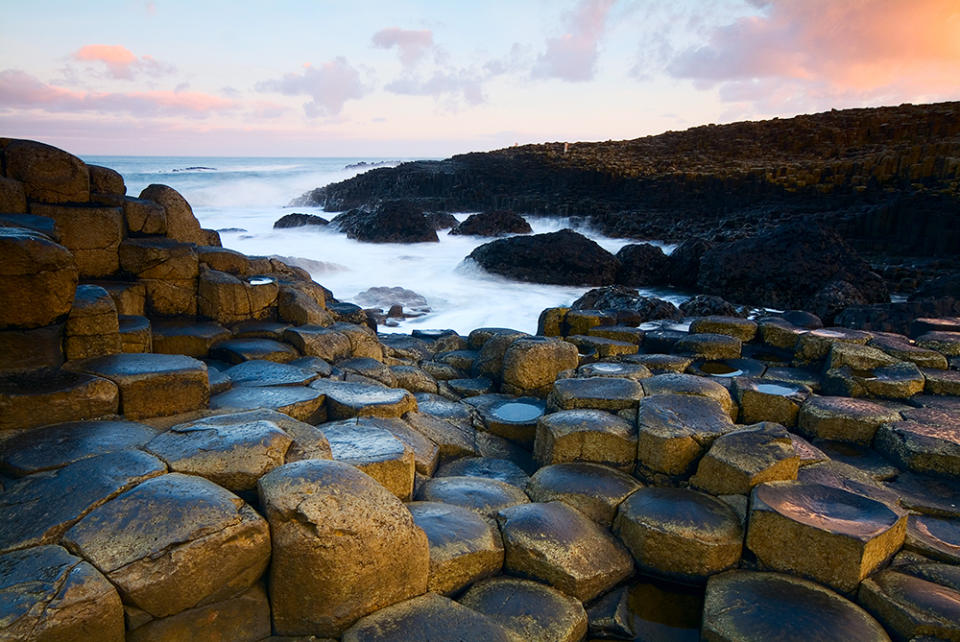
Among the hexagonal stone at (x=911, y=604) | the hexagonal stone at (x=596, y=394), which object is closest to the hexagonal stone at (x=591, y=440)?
the hexagonal stone at (x=596, y=394)

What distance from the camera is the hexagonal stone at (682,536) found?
315cm

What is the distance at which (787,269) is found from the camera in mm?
10203

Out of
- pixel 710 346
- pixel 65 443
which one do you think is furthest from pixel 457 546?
pixel 710 346

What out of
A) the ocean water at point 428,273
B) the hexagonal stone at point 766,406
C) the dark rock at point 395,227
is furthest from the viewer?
the dark rock at point 395,227

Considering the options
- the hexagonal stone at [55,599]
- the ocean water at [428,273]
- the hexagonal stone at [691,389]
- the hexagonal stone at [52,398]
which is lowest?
the ocean water at [428,273]

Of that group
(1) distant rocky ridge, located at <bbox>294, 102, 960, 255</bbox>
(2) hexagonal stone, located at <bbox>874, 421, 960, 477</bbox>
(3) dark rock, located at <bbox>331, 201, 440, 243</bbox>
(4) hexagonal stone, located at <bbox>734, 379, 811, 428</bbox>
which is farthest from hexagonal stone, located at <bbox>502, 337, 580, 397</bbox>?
(3) dark rock, located at <bbox>331, 201, 440, 243</bbox>

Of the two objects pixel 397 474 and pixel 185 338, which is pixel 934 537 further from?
pixel 185 338

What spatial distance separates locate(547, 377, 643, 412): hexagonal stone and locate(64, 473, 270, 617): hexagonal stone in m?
2.75

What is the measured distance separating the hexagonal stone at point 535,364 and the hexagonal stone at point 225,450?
2.90m

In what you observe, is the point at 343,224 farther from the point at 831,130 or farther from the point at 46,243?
the point at 831,130

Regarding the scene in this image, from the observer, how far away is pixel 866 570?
2932mm

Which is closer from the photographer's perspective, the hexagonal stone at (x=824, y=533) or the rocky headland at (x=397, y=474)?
the rocky headland at (x=397, y=474)

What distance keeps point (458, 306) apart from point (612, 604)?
9210 mm

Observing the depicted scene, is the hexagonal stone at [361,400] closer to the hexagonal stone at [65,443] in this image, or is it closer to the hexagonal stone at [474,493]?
the hexagonal stone at [474,493]
